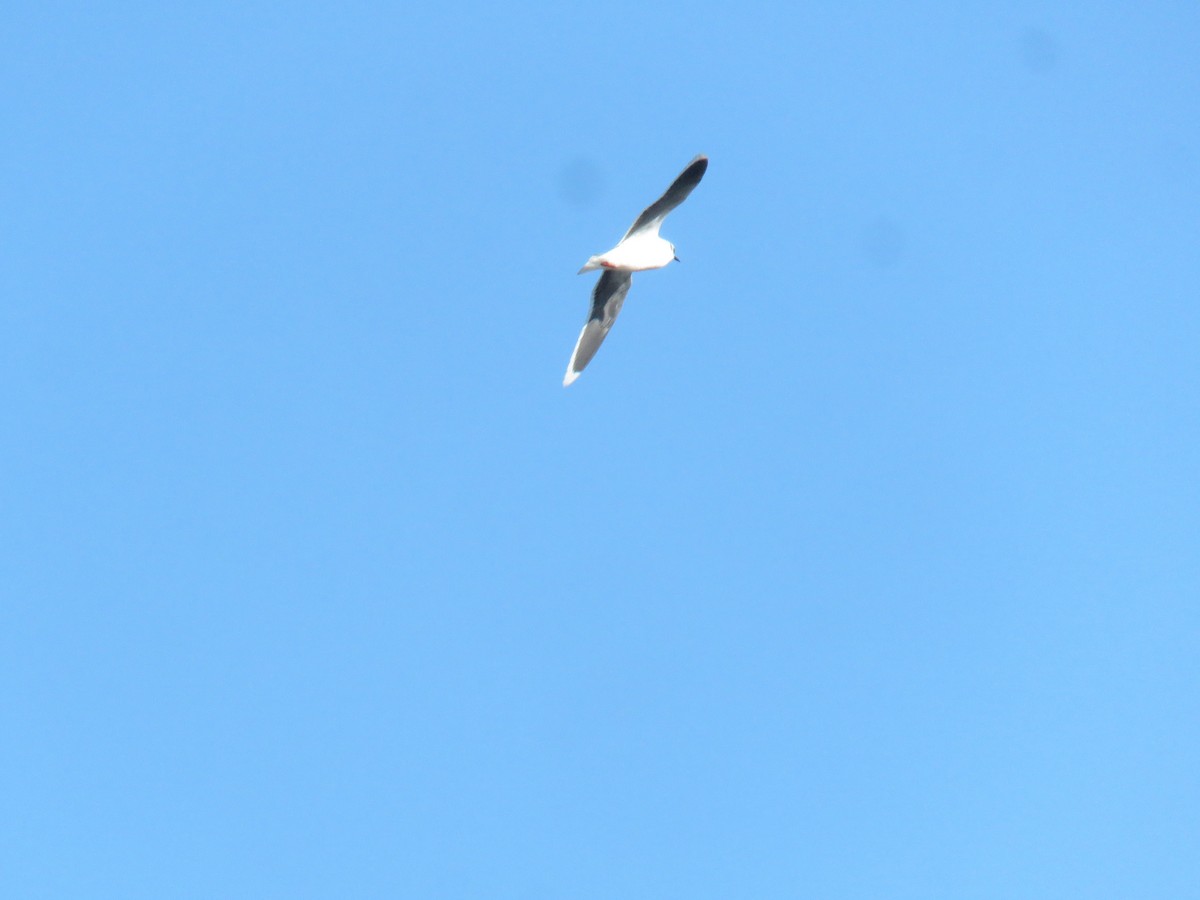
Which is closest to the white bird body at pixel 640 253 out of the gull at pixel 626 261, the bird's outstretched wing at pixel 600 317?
the gull at pixel 626 261

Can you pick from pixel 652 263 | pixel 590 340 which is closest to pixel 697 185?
pixel 652 263

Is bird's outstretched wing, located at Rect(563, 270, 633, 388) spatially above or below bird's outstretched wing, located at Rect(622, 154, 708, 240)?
below

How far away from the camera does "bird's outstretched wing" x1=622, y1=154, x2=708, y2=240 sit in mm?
18969

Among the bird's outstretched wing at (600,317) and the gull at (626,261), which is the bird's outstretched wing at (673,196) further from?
A: the bird's outstretched wing at (600,317)

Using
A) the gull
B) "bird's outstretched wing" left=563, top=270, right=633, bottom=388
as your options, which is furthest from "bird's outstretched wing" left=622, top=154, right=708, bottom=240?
"bird's outstretched wing" left=563, top=270, right=633, bottom=388

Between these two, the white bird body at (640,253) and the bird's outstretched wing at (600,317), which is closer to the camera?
the white bird body at (640,253)

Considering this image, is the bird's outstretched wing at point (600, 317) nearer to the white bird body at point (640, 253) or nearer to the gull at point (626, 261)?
the gull at point (626, 261)

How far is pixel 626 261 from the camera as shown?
19078mm

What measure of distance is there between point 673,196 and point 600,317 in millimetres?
2199

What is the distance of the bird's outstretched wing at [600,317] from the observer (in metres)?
20.0

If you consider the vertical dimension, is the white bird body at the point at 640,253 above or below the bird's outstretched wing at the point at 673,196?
below

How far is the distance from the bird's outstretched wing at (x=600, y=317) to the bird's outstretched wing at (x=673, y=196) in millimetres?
944

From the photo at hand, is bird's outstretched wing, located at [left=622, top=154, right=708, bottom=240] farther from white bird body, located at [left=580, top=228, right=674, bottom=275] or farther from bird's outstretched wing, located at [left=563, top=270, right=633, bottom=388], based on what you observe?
bird's outstretched wing, located at [left=563, top=270, right=633, bottom=388]

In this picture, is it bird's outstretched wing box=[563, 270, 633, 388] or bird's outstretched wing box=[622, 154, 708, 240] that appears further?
bird's outstretched wing box=[563, 270, 633, 388]
